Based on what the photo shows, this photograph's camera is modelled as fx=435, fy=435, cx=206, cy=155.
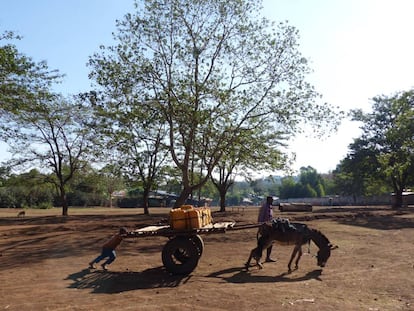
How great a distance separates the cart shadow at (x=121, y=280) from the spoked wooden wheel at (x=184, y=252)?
0.26 m

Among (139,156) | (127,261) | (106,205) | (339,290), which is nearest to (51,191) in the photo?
(106,205)

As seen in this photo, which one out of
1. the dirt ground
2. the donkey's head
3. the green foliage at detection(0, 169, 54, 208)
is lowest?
the dirt ground

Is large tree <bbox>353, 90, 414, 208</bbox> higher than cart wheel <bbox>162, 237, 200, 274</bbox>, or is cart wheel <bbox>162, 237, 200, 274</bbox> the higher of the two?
large tree <bbox>353, 90, 414, 208</bbox>

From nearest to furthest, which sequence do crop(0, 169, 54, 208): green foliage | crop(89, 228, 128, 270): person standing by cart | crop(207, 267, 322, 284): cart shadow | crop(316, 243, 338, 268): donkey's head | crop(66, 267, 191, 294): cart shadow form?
crop(66, 267, 191, 294): cart shadow < crop(207, 267, 322, 284): cart shadow < crop(316, 243, 338, 268): donkey's head < crop(89, 228, 128, 270): person standing by cart < crop(0, 169, 54, 208): green foliage

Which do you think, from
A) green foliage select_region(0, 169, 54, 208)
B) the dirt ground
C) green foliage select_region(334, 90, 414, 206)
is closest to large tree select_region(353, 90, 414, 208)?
green foliage select_region(334, 90, 414, 206)

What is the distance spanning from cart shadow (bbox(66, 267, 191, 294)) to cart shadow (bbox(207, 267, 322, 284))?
1.00 m

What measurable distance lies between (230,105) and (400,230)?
37.1 ft

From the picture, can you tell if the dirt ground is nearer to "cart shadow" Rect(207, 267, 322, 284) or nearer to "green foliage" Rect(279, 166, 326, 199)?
"cart shadow" Rect(207, 267, 322, 284)

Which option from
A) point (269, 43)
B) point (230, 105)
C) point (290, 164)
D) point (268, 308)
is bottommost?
point (268, 308)

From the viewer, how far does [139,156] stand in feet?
131

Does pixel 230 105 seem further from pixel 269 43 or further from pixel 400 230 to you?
pixel 400 230

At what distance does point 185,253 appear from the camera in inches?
456

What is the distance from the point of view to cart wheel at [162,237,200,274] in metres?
11.1

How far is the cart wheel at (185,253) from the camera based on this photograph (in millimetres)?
11117
